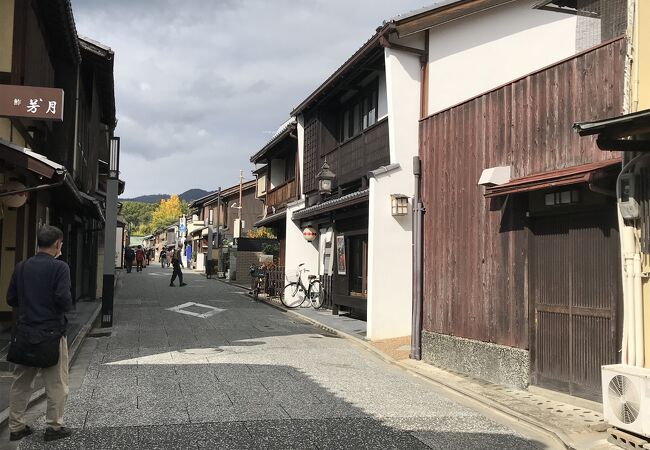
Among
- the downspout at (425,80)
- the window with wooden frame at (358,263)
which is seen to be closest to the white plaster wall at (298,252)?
the window with wooden frame at (358,263)

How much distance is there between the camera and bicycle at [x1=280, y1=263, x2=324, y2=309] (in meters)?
18.5

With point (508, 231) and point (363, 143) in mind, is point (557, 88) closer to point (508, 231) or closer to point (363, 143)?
point (508, 231)

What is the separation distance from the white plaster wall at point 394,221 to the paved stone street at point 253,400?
1065mm

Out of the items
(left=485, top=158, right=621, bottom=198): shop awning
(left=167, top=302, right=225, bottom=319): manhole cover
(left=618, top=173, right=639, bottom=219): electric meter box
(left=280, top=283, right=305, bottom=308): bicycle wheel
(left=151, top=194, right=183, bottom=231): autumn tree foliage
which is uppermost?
(left=151, top=194, right=183, bottom=231): autumn tree foliage

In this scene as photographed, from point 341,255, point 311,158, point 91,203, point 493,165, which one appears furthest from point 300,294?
point 493,165

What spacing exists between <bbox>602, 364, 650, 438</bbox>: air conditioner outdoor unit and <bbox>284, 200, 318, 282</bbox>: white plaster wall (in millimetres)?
14575

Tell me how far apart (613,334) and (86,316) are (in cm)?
1213

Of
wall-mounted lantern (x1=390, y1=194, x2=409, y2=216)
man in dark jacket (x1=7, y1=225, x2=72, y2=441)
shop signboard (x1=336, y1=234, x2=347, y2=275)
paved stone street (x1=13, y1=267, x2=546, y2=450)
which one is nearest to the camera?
man in dark jacket (x1=7, y1=225, x2=72, y2=441)

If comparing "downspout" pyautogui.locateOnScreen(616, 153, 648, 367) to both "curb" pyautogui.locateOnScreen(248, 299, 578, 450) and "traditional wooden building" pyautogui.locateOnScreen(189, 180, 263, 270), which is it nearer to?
"curb" pyautogui.locateOnScreen(248, 299, 578, 450)

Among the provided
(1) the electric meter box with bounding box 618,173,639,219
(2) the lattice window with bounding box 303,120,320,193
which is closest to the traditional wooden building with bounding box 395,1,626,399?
(1) the electric meter box with bounding box 618,173,639,219

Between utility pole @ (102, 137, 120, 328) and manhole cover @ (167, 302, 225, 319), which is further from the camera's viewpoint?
manhole cover @ (167, 302, 225, 319)

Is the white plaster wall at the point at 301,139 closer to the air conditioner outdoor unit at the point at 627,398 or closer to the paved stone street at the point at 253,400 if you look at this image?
the paved stone street at the point at 253,400

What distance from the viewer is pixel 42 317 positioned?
526 cm

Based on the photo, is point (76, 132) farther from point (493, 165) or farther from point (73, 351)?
point (493, 165)
